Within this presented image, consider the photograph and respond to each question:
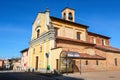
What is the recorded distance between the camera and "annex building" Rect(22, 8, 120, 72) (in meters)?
25.3

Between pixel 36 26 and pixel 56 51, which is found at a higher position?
pixel 36 26

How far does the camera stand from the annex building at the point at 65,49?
2525 cm

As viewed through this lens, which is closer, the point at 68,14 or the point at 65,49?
the point at 65,49

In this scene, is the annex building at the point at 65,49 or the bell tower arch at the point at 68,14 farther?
the bell tower arch at the point at 68,14

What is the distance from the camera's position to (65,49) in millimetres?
26906

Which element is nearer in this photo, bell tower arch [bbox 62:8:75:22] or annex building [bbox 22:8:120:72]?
annex building [bbox 22:8:120:72]

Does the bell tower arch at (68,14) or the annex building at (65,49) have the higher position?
the bell tower arch at (68,14)

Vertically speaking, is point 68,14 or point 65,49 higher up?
point 68,14

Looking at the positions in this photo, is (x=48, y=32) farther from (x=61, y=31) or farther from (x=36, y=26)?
(x=36, y=26)

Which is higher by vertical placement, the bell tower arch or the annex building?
the bell tower arch

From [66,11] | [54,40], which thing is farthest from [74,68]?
[66,11]

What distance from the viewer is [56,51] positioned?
1005 inches

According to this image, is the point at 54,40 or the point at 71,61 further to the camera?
the point at 54,40

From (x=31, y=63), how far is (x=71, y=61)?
13.3 meters
